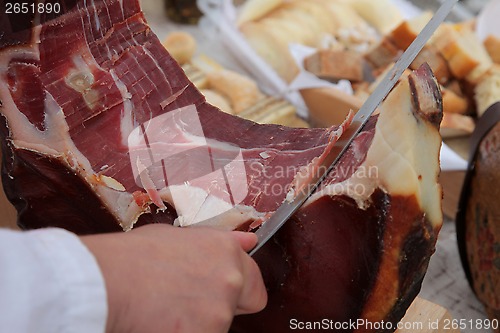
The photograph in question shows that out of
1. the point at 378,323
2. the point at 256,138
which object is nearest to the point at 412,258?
the point at 378,323

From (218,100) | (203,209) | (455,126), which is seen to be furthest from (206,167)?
(455,126)

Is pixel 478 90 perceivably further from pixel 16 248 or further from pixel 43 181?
pixel 16 248

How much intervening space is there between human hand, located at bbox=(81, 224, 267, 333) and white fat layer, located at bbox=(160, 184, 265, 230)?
19 centimetres

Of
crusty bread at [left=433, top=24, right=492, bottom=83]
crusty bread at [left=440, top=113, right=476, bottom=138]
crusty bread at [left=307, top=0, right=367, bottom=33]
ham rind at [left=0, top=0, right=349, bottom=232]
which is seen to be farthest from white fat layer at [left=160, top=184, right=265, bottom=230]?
crusty bread at [left=307, top=0, right=367, bottom=33]

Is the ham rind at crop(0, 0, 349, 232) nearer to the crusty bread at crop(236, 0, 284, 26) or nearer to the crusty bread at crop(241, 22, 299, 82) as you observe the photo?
the crusty bread at crop(241, 22, 299, 82)

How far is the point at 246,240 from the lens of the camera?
646 millimetres

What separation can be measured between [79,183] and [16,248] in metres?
0.43

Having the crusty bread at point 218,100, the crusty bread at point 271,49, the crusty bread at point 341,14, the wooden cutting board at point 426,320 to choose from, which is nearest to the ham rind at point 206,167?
the wooden cutting board at point 426,320

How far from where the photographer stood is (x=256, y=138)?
0.94 metres

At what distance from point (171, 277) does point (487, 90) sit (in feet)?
5.49

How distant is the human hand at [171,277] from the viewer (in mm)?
502

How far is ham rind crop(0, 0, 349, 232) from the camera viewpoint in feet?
2.76

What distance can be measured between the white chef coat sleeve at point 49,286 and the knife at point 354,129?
10.0 inches

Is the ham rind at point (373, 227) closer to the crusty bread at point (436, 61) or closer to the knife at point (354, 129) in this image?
the knife at point (354, 129)
